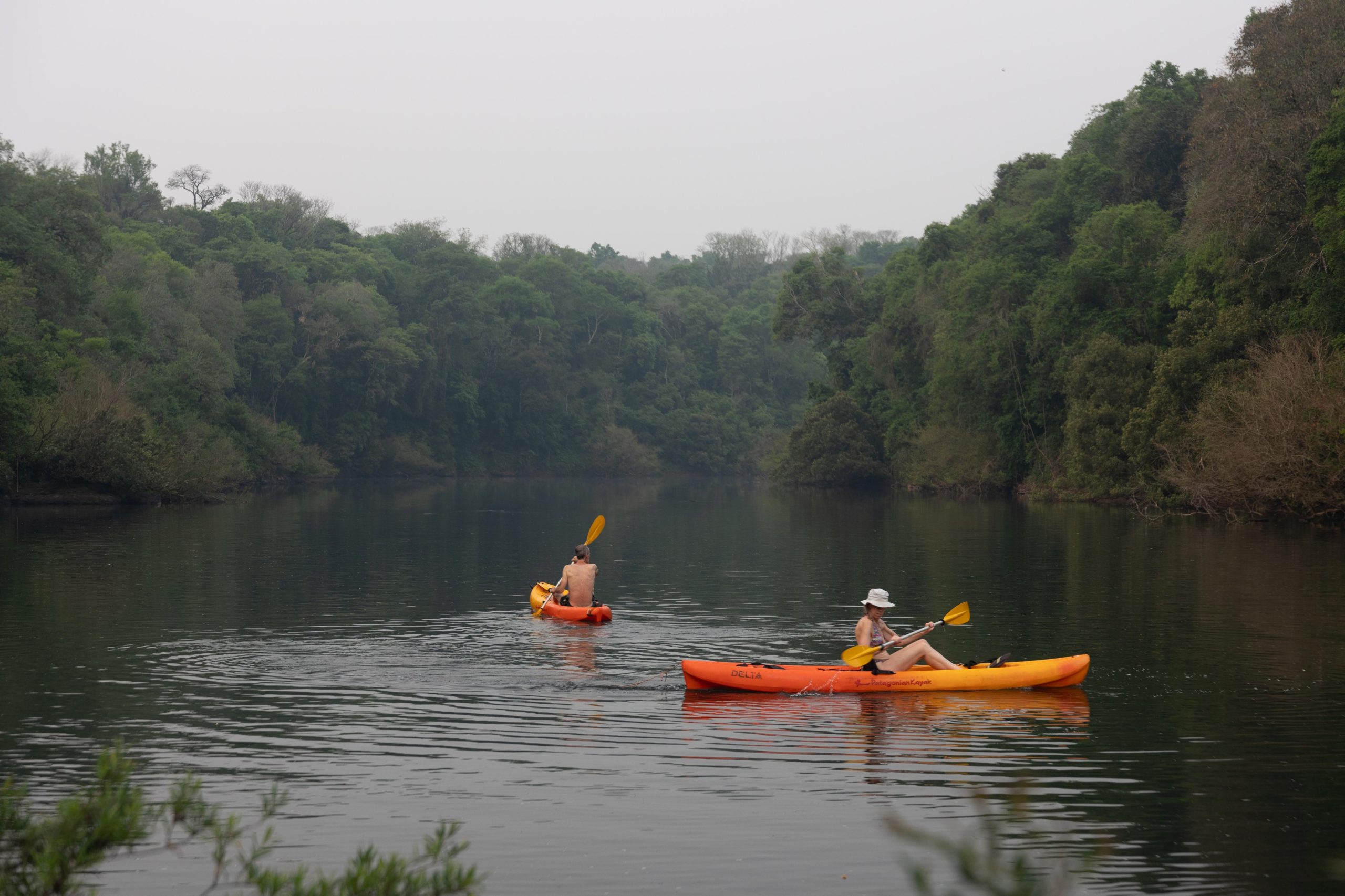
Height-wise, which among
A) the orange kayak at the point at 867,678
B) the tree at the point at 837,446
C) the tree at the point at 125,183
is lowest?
the orange kayak at the point at 867,678

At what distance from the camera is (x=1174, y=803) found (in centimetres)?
964

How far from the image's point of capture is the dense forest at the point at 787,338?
38812mm

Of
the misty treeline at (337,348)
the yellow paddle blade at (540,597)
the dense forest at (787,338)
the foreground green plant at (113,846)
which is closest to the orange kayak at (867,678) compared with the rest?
the yellow paddle blade at (540,597)

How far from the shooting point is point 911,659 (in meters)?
14.5

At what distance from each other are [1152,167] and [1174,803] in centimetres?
5326

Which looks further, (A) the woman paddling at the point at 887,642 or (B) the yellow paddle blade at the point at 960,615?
(B) the yellow paddle blade at the point at 960,615

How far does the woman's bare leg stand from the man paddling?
621cm

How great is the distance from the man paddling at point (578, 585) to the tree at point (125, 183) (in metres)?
72.3

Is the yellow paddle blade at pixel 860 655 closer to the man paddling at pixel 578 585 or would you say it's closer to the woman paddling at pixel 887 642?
the woman paddling at pixel 887 642

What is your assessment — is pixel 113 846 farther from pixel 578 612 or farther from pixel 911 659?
pixel 578 612

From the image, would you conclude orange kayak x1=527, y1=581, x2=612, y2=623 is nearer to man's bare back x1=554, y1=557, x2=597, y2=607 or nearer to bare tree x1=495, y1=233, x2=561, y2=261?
man's bare back x1=554, y1=557, x2=597, y2=607

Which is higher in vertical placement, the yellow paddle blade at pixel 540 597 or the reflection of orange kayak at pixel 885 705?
the yellow paddle blade at pixel 540 597

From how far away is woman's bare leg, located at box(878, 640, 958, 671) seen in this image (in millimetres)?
14461

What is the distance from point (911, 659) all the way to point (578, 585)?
6677mm
